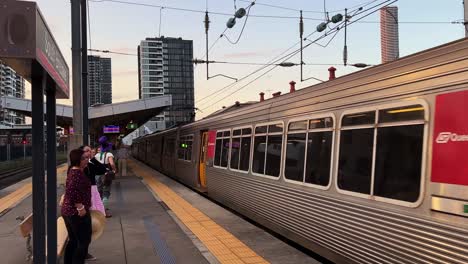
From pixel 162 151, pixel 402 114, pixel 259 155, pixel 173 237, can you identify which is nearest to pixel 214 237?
pixel 173 237

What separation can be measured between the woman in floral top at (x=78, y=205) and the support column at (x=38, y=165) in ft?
3.72

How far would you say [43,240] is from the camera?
14.0 ft

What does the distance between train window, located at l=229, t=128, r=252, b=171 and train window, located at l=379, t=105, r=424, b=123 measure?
522 cm

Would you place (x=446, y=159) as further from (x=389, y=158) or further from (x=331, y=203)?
(x=331, y=203)

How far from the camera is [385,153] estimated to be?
516 centimetres

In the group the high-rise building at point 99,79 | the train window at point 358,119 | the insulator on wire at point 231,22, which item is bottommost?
the train window at point 358,119

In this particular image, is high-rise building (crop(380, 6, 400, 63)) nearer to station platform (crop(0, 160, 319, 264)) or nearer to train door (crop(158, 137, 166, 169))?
station platform (crop(0, 160, 319, 264))

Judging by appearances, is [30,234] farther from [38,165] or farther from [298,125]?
[298,125]

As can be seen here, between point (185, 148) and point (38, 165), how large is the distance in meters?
15.0

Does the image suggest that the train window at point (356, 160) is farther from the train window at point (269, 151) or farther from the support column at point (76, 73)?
the support column at point (76, 73)

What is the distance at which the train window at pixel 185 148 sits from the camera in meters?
17.9

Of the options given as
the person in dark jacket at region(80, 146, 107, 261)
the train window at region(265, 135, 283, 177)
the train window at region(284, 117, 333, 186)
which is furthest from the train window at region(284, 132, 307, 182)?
the person in dark jacket at region(80, 146, 107, 261)

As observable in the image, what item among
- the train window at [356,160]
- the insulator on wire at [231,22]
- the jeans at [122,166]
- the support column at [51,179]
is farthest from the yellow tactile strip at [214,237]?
the jeans at [122,166]

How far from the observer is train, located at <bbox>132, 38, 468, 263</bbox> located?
4250mm
